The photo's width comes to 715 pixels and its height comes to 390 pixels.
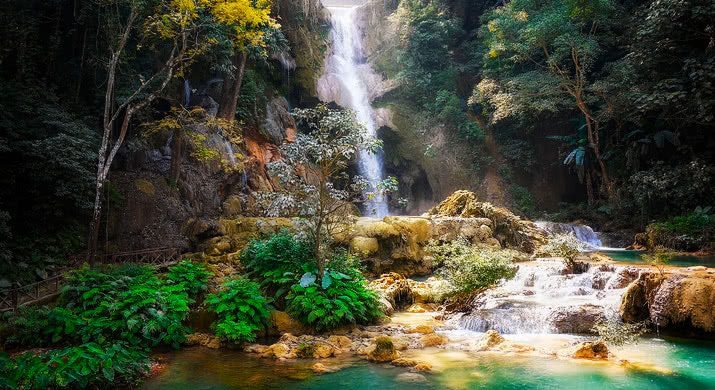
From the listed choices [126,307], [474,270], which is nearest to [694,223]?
[474,270]

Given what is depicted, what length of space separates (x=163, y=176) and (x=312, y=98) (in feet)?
35.6

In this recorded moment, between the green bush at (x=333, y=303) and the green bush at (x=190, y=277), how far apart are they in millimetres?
1915

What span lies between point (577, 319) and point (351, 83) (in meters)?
22.3

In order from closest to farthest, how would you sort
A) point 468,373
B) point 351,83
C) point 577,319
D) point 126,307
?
point 468,373 < point 126,307 < point 577,319 < point 351,83

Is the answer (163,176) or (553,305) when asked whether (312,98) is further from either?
(553,305)

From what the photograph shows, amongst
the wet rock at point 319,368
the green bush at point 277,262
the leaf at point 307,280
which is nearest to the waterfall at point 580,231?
the green bush at point 277,262

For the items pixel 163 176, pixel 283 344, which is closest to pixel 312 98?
pixel 163 176

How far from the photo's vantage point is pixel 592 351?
7652 mm

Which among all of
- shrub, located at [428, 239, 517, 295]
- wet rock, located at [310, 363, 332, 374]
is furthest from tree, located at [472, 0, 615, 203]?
wet rock, located at [310, 363, 332, 374]

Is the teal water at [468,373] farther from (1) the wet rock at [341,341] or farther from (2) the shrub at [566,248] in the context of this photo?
(2) the shrub at [566,248]

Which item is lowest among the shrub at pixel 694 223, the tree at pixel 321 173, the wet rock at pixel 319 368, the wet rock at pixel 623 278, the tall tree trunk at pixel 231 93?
the wet rock at pixel 319 368

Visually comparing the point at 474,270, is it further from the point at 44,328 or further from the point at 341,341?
the point at 44,328

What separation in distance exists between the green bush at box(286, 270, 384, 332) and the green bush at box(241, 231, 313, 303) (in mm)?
378

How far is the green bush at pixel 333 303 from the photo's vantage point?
9180 millimetres
